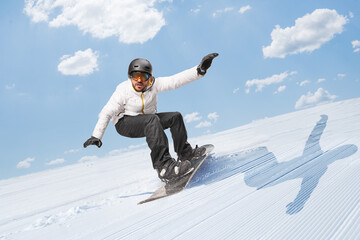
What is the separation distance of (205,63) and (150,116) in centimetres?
88

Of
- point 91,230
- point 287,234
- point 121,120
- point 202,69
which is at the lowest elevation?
point 287,234

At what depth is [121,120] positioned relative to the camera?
329 cm

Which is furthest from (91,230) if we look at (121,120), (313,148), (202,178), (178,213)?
(313,148)

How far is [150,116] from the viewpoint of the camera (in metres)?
2.96

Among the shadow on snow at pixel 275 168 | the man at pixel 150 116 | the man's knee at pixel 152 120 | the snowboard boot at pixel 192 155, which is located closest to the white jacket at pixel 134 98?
the man at pixel 150 116

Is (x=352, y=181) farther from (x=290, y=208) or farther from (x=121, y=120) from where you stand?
(x=121, y=120)

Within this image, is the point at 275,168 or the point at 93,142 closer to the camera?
the point at 275,168

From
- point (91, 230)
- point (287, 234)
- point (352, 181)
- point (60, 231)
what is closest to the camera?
point (287, 234)

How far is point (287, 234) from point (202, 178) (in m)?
1.61

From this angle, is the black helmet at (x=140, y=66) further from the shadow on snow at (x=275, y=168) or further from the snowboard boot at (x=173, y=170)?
the shadow on snow at (x=275, y=168)

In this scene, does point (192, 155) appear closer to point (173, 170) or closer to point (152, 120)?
point (173, 170)

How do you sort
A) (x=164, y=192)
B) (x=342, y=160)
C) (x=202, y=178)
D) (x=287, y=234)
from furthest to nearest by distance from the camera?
(x=202, y=178)
(x=164, y=192)
(x=342, y=160)
(x=287, y=234)

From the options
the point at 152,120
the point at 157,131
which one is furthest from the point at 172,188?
the point at 152,120

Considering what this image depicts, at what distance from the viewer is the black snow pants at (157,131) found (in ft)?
9.29
